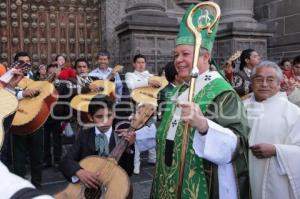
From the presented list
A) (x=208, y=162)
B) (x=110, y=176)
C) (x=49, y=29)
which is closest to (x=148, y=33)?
Answer: (x=49, y=29)

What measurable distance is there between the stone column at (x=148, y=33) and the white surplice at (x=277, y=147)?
5345 mm

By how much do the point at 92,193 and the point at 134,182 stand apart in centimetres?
232

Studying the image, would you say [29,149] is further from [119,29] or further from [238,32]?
[238,32]

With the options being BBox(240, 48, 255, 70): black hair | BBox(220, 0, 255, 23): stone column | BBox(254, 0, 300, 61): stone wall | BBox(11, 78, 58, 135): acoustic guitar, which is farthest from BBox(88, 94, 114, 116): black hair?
BBox(254, 0, 300, 61): stone wall

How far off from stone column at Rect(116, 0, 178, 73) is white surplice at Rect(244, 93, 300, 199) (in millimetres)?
5345

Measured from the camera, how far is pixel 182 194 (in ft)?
7.79

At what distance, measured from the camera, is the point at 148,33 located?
26.6ft

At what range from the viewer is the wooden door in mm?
8352

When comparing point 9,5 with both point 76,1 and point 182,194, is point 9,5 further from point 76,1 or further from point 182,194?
point 182,194

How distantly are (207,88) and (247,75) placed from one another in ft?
10.3

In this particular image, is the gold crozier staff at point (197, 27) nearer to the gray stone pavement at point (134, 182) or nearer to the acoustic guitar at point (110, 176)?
the acoustic guitar at point (110, 176)

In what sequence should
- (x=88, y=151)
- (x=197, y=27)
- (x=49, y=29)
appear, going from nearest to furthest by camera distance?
(x=197, y=27)
(x=88, y=151)
(x=49, y=29)

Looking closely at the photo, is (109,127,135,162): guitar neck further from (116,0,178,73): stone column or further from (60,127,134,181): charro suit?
(116,0,178,73): stone column

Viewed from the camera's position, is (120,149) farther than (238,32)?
No
